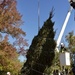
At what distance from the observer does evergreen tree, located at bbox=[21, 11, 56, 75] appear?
16.0m

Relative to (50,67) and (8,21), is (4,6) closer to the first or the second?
(8,21)

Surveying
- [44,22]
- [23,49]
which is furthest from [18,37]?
[44,22]

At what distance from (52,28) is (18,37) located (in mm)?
8283

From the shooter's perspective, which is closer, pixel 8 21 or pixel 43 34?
pixel 43 34

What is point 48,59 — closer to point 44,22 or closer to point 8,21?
point 44,22

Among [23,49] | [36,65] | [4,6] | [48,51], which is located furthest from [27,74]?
[4,6]

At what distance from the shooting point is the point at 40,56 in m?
16.1

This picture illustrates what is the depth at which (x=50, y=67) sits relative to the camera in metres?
16.1

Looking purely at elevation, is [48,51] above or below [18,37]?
below

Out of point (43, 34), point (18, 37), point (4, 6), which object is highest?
point (4, 6)

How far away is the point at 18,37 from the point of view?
24750 millimetres

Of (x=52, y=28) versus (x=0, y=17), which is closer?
(x=52, y=28)

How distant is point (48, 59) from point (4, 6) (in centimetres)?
1030

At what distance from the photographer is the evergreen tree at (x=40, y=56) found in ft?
52.6
